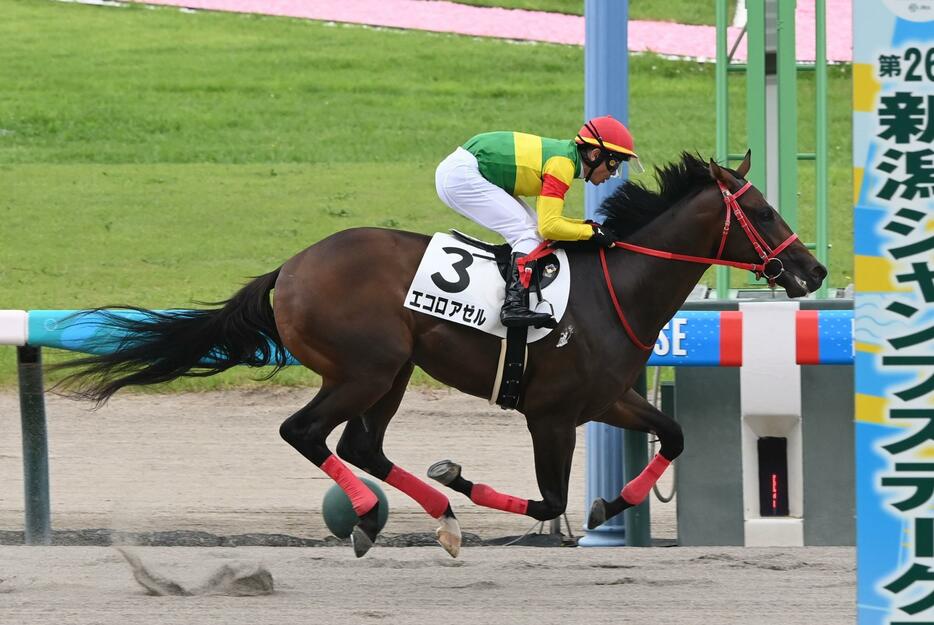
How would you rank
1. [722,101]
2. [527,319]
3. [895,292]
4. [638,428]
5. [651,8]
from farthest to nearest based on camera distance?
1. [651,8]
2. [722,101]
3. [638,428]
4. [527,319]
5. [895,292]

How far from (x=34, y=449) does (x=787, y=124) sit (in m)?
4.05

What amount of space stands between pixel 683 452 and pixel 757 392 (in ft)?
1.40

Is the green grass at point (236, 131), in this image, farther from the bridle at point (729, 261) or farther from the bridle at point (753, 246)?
the bridle at point (753, 246)

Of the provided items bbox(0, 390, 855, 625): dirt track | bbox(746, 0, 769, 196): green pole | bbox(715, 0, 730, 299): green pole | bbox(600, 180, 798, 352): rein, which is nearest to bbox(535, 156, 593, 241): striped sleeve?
bbox(600, 180, 798, 352): rein

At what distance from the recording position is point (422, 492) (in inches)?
238

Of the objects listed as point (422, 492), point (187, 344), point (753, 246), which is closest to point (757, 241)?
point (753, 246)

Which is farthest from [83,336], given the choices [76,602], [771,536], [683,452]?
[771,536]

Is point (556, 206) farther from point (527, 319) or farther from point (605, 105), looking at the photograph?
point (605, 105)

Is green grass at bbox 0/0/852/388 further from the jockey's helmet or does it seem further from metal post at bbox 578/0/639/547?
the jockey's helmet

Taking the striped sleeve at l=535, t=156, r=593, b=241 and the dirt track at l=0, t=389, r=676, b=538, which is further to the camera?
the dirt track at l=0, t=389, r=676, b=538

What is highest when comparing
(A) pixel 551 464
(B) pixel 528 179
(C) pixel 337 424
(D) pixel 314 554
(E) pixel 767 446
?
(B) pixel 528 179

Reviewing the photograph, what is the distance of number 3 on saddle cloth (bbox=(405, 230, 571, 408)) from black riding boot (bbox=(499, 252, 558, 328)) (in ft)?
0.16

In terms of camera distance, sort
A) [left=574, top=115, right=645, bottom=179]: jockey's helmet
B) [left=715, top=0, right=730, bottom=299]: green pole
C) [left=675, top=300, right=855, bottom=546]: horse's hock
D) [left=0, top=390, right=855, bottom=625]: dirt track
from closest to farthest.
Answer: [left=0, top=390, right=855, bottom=625]: dirt track, [left=574, top=115, right=645, bottom=179]: jockey's helmet, [left=675, top=300, right=855, bottom=546]: horse's hock, [left=715, top=0, right=730, bottom=299]: green pole

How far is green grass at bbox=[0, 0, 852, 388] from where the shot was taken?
12.8 m
